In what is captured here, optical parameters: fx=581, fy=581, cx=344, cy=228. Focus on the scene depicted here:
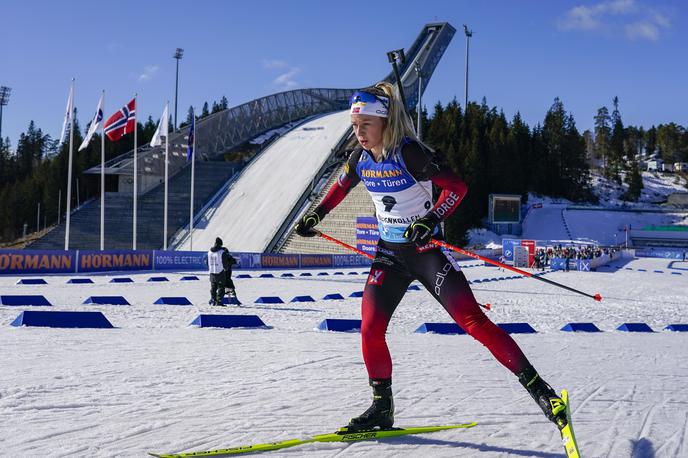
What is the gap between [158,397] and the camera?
4.08m

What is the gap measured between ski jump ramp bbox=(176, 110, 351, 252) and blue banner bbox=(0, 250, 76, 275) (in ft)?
53.9

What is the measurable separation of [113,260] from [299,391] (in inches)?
869

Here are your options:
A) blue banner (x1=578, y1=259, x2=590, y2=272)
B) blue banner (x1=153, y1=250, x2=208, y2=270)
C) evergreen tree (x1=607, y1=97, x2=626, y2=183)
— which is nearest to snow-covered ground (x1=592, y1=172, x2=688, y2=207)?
evergreen tree (x1=607, y1=97, x2=626, y2=183)

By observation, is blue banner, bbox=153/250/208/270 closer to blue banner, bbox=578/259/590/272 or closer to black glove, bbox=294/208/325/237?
blue banner, bbox=578/259/590/272

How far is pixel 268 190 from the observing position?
54062 millimetres

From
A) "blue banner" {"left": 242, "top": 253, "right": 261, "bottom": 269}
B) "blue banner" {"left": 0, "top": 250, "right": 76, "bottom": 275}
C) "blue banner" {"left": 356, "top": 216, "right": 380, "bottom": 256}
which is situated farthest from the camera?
"blue banner" {"left": 242, "top": 253, "right": 261, "bottom": 269}

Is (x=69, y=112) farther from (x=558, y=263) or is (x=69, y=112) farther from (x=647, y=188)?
(x=647, y=188)

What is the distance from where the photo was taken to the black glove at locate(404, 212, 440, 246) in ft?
11.1

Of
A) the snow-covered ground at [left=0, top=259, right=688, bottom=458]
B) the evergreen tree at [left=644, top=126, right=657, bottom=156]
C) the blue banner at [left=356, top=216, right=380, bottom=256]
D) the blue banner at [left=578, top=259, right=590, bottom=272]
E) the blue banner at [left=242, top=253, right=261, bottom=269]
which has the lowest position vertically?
the blue banner at [left=578, top=259, right=590, bottom=272]

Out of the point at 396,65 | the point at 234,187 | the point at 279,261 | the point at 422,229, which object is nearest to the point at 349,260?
the point at 279,261

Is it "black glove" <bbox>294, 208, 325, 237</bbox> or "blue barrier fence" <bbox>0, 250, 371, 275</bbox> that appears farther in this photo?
"blue barrier fence" <bbox>0, 250, 371, 275</bbox>

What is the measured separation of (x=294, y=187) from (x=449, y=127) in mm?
27772

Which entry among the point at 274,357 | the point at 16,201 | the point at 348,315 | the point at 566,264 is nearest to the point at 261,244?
the point at 566,264

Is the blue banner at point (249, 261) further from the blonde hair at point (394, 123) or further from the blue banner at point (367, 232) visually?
the blonde hair at point (394, 123)
